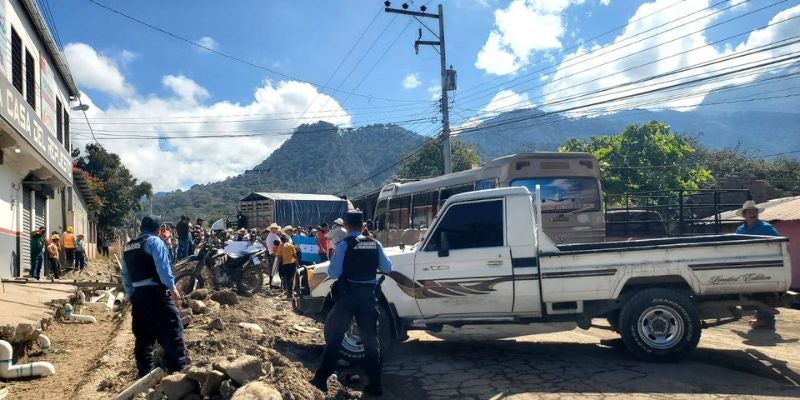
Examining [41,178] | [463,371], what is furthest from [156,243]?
[41,178]

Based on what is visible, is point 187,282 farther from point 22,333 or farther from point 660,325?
point 660,325

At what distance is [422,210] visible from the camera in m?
15.5

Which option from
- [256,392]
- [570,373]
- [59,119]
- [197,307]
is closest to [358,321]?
[256,392]

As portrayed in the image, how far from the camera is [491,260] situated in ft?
21.4

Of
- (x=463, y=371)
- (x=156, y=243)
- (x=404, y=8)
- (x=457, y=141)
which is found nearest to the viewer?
(x=156, y=243)

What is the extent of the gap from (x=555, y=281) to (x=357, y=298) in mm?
2353

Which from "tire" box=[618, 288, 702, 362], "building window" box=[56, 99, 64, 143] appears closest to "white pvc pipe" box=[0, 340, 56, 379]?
"tire" box=[618, 288, 702, 362]

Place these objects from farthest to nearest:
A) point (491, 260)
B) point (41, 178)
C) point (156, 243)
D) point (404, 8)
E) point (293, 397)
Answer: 1. point (404, 8)
2. point (41, 178)
3. point (491, 260)
4. point (156, 243)
5. point (293, 397)

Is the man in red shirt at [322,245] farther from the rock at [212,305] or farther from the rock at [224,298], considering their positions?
the rock at [212,305]

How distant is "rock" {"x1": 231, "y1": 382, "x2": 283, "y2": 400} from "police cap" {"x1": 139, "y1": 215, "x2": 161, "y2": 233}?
200 centimetres

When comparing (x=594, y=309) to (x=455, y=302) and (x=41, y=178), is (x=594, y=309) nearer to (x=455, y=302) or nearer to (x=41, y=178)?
(x=455, y=302)

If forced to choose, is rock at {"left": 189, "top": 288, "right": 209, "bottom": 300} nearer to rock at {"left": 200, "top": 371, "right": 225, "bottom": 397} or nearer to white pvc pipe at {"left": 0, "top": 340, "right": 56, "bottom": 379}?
white pvc pipe at {"left": 0, "top": 340, "right": 56, "bottom": 379}

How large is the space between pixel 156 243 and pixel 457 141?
44821 mm

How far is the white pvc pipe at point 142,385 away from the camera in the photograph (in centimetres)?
452
